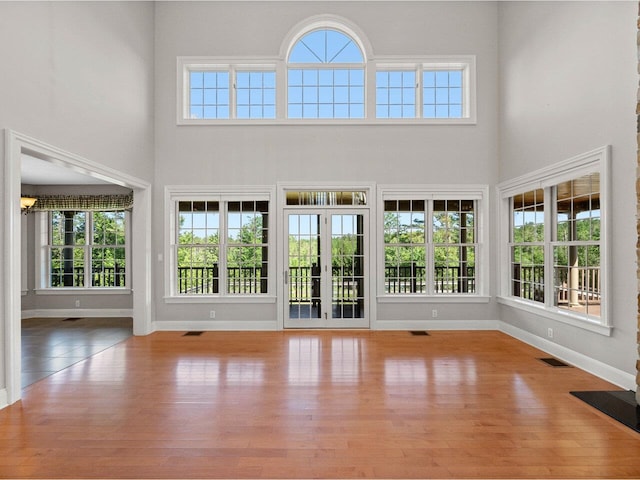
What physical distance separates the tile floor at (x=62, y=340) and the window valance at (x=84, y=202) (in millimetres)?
2186

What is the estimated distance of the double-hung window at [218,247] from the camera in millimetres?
6801

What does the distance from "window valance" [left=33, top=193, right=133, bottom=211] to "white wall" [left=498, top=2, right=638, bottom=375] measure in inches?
277

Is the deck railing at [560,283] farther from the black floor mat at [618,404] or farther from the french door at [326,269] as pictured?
the french door at [326,269]

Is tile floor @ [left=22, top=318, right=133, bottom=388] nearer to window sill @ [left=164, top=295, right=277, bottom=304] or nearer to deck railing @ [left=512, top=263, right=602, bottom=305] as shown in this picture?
window sill @ [left=164, top=295, right=277, bottom=304]

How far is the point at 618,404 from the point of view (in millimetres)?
3465

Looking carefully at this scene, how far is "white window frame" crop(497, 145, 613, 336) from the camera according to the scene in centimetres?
409

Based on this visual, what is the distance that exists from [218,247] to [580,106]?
5378 millimetres

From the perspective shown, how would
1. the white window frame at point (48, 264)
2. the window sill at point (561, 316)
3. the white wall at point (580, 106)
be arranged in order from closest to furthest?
the white wall at point (580, 106) → the window sill at point (561, 316) → the white window frame at point (48, 264)

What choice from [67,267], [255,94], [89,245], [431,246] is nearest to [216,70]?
[255,94]

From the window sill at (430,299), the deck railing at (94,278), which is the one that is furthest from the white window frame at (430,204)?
the deck railing at (94,278)

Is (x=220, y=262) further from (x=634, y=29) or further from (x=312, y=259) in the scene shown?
(x=634, y=29)

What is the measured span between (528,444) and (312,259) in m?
4.37

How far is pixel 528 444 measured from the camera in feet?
9.14

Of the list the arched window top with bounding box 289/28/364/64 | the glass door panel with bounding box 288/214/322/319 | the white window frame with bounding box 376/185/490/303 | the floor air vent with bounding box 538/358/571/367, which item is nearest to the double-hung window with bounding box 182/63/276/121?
the arched window top with bounding box 289/28/364/64
